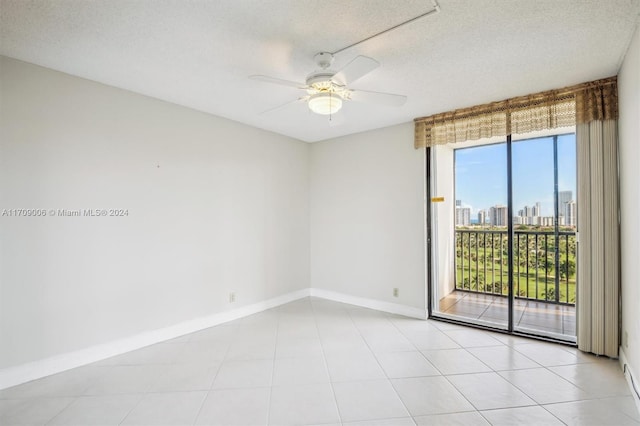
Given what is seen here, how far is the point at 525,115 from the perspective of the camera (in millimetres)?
3150

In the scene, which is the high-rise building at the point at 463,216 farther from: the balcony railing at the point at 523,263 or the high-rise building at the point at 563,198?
the high-rise building at the point at 563,198

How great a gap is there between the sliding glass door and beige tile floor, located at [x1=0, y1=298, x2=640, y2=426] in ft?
3.23

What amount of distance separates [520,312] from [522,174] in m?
1.92

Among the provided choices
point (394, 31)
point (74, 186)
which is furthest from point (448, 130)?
point (74, 186)

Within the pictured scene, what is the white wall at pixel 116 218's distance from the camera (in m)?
2.40

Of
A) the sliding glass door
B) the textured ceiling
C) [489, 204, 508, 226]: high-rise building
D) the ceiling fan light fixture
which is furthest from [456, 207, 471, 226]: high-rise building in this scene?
the ceiling fan light fixture

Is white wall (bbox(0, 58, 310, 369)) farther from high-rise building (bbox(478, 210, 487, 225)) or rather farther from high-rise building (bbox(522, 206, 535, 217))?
high-rise building (bbox(522, 206, 535, 217))

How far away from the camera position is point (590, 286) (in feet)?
9.23

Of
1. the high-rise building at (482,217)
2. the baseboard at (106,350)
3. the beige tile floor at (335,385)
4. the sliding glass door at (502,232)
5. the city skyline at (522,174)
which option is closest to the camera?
the beige tile floor at (335,385)

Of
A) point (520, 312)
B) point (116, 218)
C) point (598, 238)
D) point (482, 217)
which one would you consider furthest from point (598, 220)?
point (116, 218)

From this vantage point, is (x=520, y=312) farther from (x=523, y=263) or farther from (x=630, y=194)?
(x=630, y=194)

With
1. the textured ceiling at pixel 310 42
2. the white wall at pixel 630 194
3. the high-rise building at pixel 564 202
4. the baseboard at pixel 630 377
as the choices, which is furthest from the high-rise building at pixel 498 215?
the baseboard at pixel 630 377

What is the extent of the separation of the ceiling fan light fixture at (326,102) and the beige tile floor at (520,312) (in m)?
3.20

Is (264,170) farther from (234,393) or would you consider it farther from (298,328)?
(234,393)
